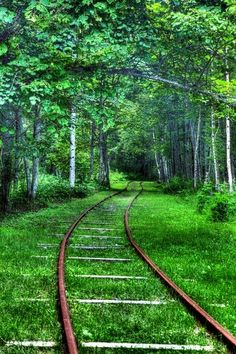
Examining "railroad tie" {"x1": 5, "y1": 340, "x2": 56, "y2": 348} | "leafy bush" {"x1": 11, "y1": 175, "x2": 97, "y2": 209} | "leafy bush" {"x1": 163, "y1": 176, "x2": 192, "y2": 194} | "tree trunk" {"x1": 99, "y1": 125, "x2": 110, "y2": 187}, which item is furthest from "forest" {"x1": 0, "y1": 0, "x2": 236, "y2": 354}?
"tree trunk" {"x1": 99, "y1": 125, "x2": 110, "y2": 187}

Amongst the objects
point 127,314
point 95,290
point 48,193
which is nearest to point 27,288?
point 95,290

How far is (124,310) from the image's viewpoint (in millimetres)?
6637

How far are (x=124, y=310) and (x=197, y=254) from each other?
5464 mm

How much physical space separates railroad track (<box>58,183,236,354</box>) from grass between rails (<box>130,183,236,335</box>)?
16.3 inches

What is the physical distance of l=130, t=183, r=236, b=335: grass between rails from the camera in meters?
7.55

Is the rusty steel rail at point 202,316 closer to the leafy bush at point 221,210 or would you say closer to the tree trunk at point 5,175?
the leafy bush at point 221,210

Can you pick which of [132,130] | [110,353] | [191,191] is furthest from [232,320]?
[132,130]

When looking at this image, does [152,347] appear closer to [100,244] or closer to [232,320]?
[232,320]

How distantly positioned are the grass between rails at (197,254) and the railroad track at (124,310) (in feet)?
1.35

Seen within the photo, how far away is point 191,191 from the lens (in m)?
36.1

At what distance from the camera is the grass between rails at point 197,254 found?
7551 mm

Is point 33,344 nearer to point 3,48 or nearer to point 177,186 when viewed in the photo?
point 3,48

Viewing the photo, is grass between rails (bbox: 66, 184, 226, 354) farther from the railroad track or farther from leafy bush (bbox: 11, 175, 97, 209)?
leafy bush (bbox: 11, 175, 97, 209)

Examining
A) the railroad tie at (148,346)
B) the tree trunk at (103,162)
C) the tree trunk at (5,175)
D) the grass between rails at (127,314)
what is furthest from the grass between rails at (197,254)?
the tree trunk at (103,162)
